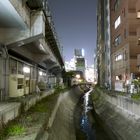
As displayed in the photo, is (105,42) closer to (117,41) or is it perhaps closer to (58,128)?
(117,41)

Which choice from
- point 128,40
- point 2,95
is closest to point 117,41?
point 128,40

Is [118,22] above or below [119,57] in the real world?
above

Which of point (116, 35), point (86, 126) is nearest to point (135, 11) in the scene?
point (116, 35)

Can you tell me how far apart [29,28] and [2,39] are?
2.06m

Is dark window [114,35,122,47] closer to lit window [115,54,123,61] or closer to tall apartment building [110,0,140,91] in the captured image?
tall apartment building [110,0,140,91]

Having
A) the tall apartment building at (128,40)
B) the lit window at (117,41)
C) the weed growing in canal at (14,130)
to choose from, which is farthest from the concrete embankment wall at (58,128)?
the lit window at (117,41)

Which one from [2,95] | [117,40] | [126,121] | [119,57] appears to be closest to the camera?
[2,95]

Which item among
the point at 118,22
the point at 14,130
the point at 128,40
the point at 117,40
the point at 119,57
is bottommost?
the point at 14,130

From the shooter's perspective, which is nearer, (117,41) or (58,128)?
(58,128)

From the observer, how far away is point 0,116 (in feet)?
36.9

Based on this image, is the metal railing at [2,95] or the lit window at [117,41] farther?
the lit window at [117,41]

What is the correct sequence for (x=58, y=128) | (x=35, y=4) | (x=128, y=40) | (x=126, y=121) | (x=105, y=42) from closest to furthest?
(x=35, y=4) → (x=58, y=128) → (x=126, y=121) → (x=128, y=40) → (x=105, y=42)

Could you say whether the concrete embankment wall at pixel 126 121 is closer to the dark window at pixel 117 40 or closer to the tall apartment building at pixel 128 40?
the tall apartment building at pixel 128 40

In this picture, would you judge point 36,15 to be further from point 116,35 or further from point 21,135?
point 116,35
